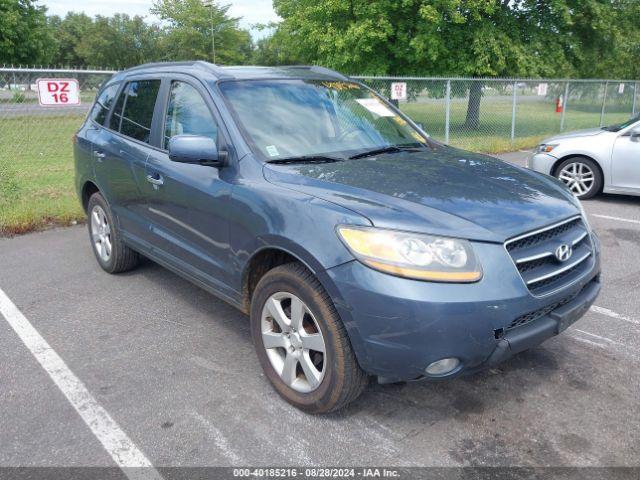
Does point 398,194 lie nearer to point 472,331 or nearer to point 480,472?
point 472,331

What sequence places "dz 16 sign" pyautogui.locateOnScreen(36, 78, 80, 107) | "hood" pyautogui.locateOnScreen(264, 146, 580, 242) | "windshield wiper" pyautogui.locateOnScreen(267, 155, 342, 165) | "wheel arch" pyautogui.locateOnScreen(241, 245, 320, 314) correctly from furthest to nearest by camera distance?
"dz 16 sign" pyautogui.locateOnScreen(36, 78, 80, 107) < "windshield wiper" pyautogui.locateOnScreen(267, 155, 342, 165) < "wheel arch" pyautogui.locateOnScreen(241, 245, 320, 314) < "hood" pyautogui.locateOnScreen(264, 146, 580, 242)

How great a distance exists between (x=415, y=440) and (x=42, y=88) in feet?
21.0

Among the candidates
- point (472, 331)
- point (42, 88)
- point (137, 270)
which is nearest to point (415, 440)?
point (472, 331)

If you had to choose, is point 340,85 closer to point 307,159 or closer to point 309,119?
point 309,119

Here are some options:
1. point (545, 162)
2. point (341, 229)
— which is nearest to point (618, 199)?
point (545, 162)

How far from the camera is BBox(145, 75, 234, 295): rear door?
337 centimetres

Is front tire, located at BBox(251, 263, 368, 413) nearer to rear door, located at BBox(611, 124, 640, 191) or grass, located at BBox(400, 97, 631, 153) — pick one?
rear door, located at BBox(611, 124, 640, 191)

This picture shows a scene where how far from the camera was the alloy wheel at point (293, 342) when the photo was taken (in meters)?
2.85

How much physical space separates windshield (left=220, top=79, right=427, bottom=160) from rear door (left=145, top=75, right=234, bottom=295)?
Result: 217 mm

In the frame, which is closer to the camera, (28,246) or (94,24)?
(28,246)

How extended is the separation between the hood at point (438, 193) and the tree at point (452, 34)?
54.0ft

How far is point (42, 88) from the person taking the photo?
691 centimetres

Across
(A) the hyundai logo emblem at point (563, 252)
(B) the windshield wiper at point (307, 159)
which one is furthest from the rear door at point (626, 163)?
(B) the windshield wiper at point (307, 159)

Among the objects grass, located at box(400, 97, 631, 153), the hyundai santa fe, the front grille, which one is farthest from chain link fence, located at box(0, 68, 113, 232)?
grass, located at box(400, 97, 631, 153)
